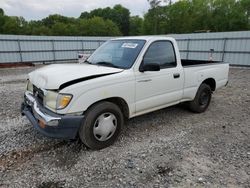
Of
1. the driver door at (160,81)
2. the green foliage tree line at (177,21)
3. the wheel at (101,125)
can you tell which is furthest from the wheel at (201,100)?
the green foliage tree line at (177,21)

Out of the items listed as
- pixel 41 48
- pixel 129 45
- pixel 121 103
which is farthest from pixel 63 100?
pixel 41 48

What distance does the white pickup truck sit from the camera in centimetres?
314

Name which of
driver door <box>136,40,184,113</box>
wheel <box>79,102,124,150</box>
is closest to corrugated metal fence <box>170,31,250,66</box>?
driver door <box>136,40,184,113</box>

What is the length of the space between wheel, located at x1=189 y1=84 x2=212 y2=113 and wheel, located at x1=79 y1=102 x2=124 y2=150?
7.85ft

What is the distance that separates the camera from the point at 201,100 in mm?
5461

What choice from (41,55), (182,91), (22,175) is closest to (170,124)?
(182,91)

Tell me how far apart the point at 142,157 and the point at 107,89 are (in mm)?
1218

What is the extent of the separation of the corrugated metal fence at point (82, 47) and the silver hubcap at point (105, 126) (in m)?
13.8

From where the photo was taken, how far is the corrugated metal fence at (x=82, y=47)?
1466 centimetres

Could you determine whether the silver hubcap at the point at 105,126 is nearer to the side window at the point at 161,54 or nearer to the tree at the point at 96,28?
the side window at the point at 161,54

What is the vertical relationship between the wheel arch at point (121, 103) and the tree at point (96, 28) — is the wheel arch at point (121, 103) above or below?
below

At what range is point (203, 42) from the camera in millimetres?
16562

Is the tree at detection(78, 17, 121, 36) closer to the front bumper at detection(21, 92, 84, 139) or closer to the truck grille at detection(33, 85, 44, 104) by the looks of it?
the truck grille at detection(33, 85, 44, 104)

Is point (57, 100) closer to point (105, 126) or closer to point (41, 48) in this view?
point (105, 126)
